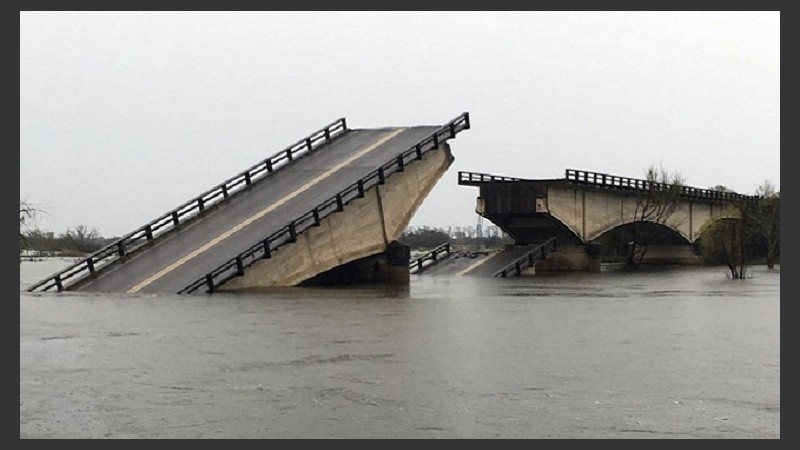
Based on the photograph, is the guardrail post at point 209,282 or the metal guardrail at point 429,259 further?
the metal guardrail at point 429,259

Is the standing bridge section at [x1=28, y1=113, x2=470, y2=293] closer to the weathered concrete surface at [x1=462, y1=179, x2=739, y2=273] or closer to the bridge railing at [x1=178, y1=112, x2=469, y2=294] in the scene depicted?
the bridge railing at [x1=178, y1=112, x2=469, y2=294]

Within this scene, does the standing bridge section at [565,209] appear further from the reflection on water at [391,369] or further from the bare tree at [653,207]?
the reflection on water at [391,369]

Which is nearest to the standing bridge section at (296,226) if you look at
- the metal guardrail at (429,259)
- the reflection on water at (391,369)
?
the reflection on water at (391,369)

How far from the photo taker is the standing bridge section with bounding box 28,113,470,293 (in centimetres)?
4181

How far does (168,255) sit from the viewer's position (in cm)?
4375

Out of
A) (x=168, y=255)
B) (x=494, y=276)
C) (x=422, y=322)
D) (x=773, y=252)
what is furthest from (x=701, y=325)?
(x=773, y=252)

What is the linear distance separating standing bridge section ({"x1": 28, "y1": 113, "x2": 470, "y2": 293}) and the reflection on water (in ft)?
15.6

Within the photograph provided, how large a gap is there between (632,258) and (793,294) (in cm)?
5076

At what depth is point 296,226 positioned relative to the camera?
4356cm

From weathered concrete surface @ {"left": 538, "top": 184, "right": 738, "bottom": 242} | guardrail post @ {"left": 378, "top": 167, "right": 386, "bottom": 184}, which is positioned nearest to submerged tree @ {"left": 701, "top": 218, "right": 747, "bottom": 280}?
weathered concrete surface @ {"left": 538, "top": 184, "right": 738, "bottom": 242}

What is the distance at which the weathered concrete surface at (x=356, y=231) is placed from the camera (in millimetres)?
42656

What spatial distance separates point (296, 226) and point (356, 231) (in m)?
4.75

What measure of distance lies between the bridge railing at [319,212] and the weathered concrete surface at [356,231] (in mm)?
342

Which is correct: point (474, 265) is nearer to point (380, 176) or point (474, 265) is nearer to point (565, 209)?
point (565, 209)
